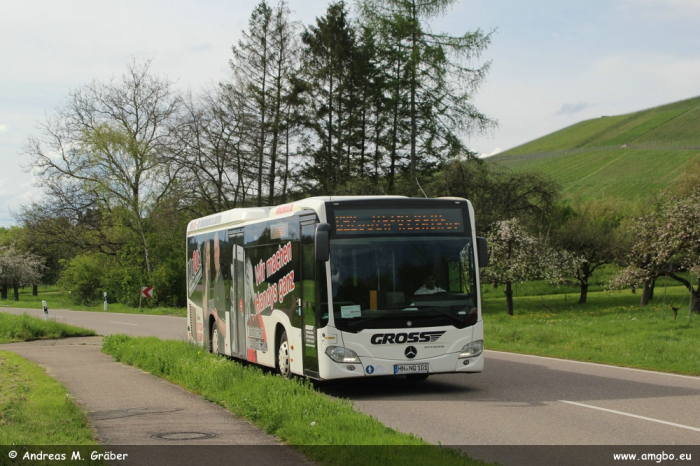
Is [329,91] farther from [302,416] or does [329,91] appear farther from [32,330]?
[302,416]

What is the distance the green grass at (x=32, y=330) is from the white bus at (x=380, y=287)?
15.3m

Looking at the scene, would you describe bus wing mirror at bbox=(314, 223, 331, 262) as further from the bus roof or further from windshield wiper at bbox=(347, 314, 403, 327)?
windshield wiper at bbox=(347, 314, 403, 327)

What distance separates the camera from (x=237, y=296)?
52.4 ft

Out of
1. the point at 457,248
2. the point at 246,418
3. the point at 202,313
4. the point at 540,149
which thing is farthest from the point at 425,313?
the point at 540,149

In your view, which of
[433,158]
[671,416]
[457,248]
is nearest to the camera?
[671,416]

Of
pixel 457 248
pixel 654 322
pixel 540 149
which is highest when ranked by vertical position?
pixel 540 149

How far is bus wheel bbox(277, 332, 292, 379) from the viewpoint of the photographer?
43.1ft

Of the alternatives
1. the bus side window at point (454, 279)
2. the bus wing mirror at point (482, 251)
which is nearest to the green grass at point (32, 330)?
the bus side window at point (454, 279)

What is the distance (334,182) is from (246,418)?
3666 cm

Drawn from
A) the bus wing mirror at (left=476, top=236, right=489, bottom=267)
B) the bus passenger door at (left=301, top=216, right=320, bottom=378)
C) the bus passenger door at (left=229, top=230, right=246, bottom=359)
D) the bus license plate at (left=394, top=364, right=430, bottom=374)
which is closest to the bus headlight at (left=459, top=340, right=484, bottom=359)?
the bus license plate at (left=394, top=364, right=430, bottom=374)

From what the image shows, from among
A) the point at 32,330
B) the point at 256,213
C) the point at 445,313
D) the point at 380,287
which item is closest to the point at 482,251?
the point at 445,313

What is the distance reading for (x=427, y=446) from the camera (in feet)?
23.8

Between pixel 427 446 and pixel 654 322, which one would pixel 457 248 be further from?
pixel 654 322

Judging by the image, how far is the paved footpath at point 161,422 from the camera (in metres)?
7.41
